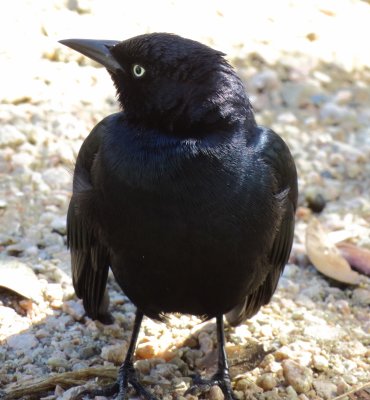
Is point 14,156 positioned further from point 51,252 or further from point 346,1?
point 346,1

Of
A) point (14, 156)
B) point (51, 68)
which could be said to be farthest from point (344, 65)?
A: point (14, 156)

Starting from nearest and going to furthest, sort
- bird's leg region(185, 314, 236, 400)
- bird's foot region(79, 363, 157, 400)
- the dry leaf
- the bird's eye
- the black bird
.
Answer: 1. the black bird
2. the bird's eye
3. bird's foot region(79, 363, 157, 400)
4. bird's leg region(185, 314, 236, 400)
5. the dry leaf

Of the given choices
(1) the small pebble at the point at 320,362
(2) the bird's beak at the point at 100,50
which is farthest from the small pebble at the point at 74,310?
(2) the bird's beak at the point at 100,50

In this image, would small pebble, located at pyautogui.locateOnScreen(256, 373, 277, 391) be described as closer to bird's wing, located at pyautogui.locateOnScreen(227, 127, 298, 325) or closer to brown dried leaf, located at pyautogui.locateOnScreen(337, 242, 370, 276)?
bird's wing, located at pyautogui.locateOnScreen(227, 127, 298, 325)

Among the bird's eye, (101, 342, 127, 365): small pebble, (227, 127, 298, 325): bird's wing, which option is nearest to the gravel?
(101, 342, 127, 365): small pebble

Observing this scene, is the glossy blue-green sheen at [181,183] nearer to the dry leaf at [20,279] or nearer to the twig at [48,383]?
the twig at [48,383]

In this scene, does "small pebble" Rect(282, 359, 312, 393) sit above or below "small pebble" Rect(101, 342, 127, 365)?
above

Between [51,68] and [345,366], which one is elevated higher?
[51,68]

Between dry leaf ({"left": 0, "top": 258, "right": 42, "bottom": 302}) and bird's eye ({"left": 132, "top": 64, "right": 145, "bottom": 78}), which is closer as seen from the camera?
bird's eye ({"left": 132, "top": 64, "right": 145, "bottom": 78})
